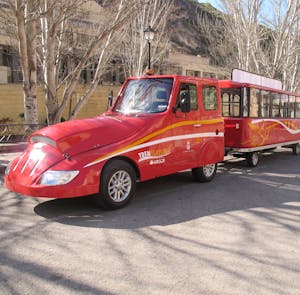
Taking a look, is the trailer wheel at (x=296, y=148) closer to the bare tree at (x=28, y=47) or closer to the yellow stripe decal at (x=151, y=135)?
the yellow stripe decal at (x=151, y=135)

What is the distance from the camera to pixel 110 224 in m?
5.00

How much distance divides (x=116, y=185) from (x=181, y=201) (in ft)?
4.35

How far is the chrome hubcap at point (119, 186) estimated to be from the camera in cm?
563

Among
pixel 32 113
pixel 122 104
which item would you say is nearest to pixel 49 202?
pixel 122 104

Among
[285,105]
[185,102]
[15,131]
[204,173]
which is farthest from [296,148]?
[15,131]

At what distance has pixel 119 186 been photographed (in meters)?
5.74

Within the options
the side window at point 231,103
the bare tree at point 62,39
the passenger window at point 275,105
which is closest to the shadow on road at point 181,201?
the side window at point 231,103

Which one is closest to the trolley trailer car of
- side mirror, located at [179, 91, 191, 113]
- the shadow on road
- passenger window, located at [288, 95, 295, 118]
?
the shadow on road

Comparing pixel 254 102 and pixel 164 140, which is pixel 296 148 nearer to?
pixel 254 102

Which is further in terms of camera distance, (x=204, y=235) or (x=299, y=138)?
(x=299, y=138)

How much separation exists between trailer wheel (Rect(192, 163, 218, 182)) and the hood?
218 cm

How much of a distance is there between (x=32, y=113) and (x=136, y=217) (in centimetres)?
693

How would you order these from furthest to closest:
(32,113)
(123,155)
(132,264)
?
(32,113)
(123,155)
(132,264)

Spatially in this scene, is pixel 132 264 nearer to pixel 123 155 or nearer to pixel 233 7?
pixel 123 155
